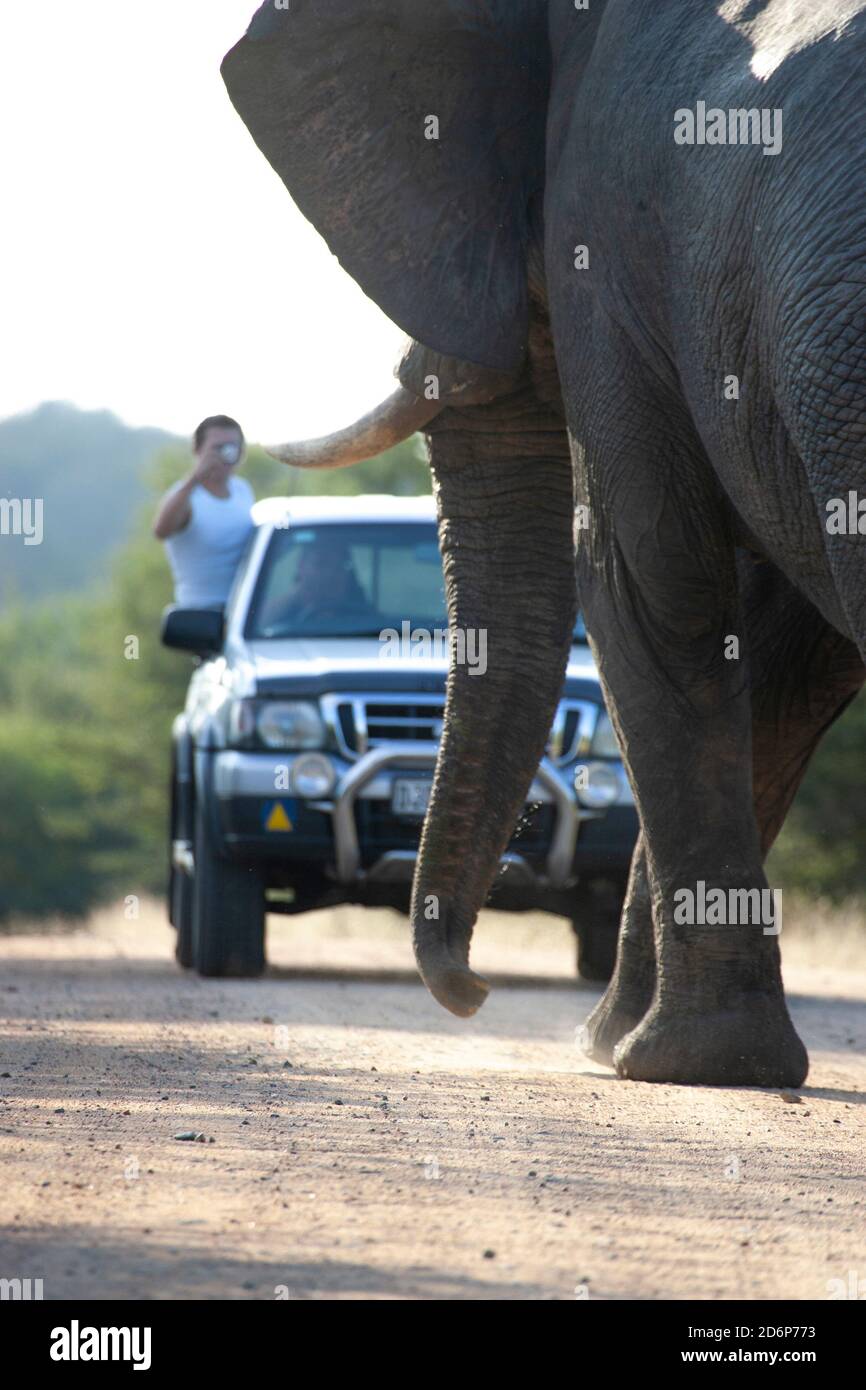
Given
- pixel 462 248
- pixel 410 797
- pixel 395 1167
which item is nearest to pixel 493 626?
pixel 462 248

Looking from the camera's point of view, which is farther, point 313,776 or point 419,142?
point 313,776

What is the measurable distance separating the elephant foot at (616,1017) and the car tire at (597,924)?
4.43 m

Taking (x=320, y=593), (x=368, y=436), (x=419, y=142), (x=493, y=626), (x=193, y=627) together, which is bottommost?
(x=493, y=626)

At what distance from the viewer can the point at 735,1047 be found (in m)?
6.19

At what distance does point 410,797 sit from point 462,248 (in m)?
4.31

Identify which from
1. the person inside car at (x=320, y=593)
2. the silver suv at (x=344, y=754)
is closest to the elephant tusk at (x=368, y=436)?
the silver suv at (x=344, y=754)

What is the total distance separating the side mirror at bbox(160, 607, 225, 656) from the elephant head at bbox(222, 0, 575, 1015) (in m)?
4.44

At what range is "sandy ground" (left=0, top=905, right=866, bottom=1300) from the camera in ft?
11.7

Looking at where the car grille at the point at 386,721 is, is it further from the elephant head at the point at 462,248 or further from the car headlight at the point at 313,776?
the elephant head at the point at 462,248

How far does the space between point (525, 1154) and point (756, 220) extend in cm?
223

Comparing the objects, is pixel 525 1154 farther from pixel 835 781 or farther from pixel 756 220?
pixel 835 781

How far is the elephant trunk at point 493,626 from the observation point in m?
7.07

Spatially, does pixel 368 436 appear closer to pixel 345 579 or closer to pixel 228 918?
pixel 228 918

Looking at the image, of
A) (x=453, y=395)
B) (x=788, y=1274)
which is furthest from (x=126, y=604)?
(x=788, y=1274)
